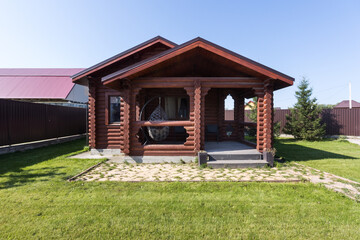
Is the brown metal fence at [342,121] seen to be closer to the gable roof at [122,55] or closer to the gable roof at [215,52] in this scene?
the gable roof at [215,52]

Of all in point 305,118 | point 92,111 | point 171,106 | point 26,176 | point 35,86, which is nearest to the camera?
point 26,176

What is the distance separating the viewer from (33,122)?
31.5ft

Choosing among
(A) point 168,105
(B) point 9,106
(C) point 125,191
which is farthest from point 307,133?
(B) point 9,106

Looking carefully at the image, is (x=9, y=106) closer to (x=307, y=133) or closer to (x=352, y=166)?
(x=352, y=166)

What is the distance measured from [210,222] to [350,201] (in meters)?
2.94

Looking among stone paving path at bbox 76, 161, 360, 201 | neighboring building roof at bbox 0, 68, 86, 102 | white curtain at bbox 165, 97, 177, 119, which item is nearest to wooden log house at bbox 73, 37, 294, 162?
stone paving path at bbox 76, 161, 360, 201

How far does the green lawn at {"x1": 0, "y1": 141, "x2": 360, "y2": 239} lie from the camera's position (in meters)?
2.51

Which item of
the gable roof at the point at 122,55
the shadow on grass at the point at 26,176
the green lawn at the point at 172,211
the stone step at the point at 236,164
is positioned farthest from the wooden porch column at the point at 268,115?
the shadow on grass at the point at 26,176

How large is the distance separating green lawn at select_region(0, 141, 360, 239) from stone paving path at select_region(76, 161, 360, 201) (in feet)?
1.30

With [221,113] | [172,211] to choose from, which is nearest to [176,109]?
[221,113]

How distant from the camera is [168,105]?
9094 mm

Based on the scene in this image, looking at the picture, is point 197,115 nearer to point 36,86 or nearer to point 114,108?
point 114,108

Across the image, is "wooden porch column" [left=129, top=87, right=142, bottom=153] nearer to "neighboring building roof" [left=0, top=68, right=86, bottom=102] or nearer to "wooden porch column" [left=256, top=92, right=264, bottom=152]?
"wooden porch column" [left=256, top=92, right=264, bottom=152]

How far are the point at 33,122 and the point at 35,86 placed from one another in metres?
14.0
